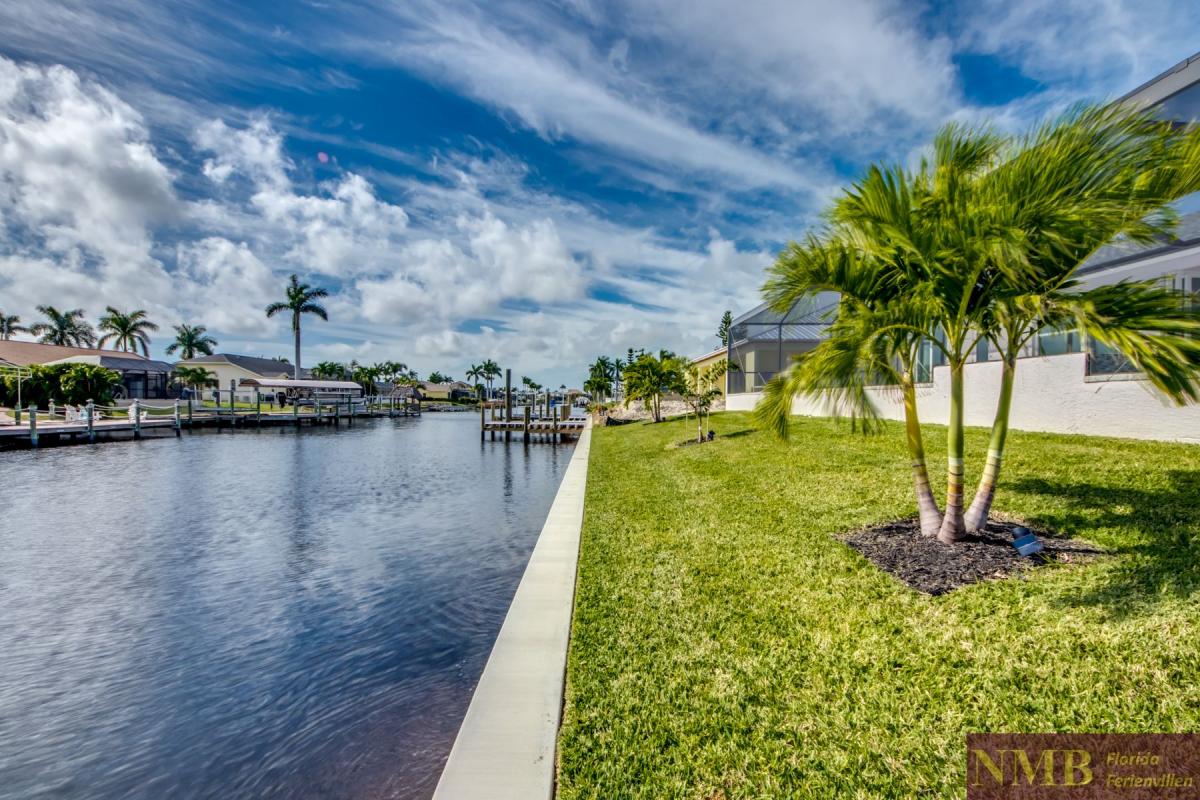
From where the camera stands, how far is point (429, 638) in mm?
5891

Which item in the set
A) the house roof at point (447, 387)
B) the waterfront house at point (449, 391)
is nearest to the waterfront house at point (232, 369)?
the waterfront house at point (449, 391)

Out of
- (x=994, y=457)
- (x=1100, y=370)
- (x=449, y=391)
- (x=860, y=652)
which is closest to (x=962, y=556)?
(x=994, y=457)

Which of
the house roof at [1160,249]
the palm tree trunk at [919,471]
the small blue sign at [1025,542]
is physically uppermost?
the house roof at [1160,249]

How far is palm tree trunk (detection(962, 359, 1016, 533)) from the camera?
16.7 ft

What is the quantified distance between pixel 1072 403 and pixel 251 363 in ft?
292

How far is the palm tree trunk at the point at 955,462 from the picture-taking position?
17.4 ft

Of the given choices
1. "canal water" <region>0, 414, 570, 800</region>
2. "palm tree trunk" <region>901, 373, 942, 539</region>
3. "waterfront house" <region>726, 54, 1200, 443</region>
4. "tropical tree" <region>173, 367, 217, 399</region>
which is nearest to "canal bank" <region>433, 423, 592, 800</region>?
"canal water" <region>0, 414, 570, 800</region>

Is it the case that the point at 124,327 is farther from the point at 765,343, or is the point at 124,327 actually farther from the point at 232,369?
the point at 765,343

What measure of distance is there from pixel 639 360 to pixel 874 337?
2418cm

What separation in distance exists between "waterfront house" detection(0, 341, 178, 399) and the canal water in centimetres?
3966

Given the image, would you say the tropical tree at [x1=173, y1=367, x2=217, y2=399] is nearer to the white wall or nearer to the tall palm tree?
the tall palm tree

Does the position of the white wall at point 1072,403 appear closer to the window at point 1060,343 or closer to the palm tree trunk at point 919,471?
the window at point 1060,343

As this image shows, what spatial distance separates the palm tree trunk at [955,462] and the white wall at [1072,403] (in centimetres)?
121

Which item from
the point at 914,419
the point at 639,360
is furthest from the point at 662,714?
the point at 639,360
